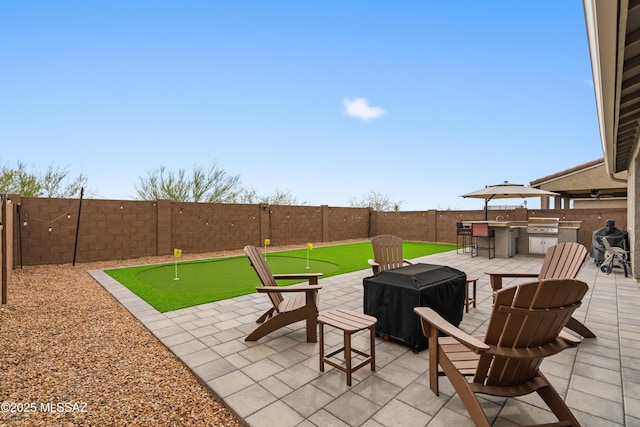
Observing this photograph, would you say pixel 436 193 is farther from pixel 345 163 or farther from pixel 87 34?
pixel 87 34

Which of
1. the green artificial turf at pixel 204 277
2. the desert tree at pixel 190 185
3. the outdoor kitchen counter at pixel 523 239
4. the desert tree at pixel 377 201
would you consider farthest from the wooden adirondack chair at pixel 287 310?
the desert tree at pixel 377 201

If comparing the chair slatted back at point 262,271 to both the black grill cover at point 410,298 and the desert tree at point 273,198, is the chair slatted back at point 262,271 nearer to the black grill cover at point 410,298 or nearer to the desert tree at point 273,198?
the black grill cover at point 410,298

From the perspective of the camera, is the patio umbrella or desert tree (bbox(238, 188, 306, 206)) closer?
the patio umbrella

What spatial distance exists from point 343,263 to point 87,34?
788 centimetres

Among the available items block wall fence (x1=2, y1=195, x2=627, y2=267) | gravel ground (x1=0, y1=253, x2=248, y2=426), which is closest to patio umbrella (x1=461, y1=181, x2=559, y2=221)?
block wall fence (x1=2, y1=195, x2=627, y2=267)

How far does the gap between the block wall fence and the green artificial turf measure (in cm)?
177

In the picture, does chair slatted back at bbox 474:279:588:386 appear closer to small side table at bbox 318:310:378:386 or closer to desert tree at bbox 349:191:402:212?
small side table at bbox 318:310:378:386

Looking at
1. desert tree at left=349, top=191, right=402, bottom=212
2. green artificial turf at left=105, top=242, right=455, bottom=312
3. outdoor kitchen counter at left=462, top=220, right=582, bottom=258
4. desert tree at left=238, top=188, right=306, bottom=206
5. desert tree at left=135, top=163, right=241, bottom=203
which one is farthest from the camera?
desert tree at left=349, top=191, right=402, bottom=212

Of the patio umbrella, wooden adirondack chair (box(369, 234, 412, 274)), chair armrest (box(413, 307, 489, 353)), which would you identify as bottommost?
chair armrest (box(413, 307, 489, 353))

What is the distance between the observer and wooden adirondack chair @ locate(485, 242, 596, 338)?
2.79m

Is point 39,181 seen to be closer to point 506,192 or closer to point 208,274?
point 208,274

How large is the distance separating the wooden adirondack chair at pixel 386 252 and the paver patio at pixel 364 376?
1015 mm

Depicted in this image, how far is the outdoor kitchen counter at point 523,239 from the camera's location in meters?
8.38

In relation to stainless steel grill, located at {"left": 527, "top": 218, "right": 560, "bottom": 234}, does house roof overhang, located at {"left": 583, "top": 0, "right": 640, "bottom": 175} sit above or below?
above
